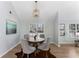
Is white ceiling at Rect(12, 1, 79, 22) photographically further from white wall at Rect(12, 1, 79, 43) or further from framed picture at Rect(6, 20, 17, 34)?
framed picture at Rect(6, 20, 17, 34)

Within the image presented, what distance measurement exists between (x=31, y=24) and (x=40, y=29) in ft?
2.75

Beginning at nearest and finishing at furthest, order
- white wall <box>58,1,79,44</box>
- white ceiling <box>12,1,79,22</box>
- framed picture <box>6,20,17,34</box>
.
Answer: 1. framed picture <box>6,20,17,34</box>
2. white ceiling <box>12,1,79,22</box>
3. white wall <box>58,1,79,44</box>

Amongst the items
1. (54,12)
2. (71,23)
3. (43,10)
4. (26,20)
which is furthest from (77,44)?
(26,20)

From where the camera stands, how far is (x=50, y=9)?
789cm

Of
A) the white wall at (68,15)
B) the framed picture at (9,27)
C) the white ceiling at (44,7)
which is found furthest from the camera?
the white wall at (68,15)

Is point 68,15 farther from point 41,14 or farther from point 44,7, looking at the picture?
point 44,7

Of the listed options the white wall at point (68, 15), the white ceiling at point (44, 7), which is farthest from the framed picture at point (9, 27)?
the white wall at point (68, 15)

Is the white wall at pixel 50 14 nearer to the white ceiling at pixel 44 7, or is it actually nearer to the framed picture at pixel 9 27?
the white ceiling at pixel 44 7

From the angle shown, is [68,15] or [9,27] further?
[68,15]

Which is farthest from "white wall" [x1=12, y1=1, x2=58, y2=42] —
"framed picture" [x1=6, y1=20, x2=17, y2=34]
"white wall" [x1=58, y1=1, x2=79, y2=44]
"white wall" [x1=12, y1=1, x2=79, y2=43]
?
"framed picture" [x1=6, y1=20, x2=17, y2=34]

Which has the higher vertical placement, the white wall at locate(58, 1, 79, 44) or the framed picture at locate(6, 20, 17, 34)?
the white wall at locate(58, 1, 79, 44)

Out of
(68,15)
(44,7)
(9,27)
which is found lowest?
(9,27)

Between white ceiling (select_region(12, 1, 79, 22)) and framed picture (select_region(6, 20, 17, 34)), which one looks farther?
white ceiling (select_region(12, 1, 79, 22))

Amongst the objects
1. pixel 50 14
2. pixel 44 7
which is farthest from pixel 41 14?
pixel 44 7
